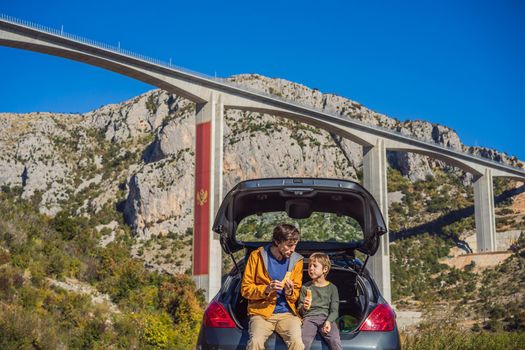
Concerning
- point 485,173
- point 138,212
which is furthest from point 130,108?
point 485,173

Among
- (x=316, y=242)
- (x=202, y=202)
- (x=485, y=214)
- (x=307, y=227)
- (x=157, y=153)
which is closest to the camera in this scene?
(x=316, y=242)

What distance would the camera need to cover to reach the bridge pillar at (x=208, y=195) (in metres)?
43.2

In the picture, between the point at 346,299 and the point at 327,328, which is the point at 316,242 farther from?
the point at 327,328

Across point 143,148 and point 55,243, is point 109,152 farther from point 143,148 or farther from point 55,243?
point 55,243

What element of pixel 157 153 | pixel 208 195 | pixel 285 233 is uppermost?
pixel 157 153

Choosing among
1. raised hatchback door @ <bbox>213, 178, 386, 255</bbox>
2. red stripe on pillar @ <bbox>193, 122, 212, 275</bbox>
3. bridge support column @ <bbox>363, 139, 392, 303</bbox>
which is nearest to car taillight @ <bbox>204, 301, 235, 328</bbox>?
raised hatchback door @ <bbox>213, 178, 386, 255</bbox>

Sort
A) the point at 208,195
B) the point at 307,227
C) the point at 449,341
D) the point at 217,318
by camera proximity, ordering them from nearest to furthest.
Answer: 1. the point at 217,318
2. the point at 307,227
3. the point at 449,341
4. the point at 208,195

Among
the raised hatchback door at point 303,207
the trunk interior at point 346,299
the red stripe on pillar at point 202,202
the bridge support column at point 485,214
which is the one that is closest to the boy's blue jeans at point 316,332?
the trunk interior at point 346,299

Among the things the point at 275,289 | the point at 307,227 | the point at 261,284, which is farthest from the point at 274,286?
the point at 307,227

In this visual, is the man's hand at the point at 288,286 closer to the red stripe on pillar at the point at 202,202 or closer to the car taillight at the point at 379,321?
the car taillight at the point at 379,321

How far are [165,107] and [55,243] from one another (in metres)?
97.5

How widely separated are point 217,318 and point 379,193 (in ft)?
187

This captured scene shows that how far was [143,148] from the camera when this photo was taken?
375 feet

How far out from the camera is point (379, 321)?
5281 mm
